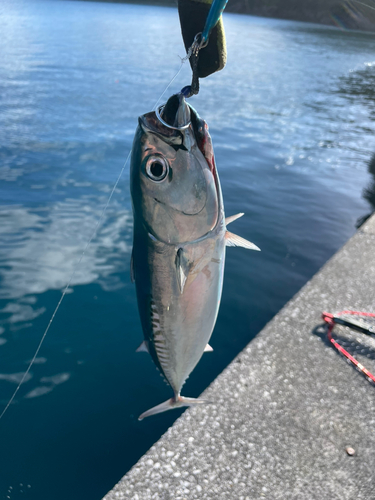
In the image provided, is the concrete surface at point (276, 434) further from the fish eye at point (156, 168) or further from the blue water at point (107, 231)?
the fish eye at point (156, 168)

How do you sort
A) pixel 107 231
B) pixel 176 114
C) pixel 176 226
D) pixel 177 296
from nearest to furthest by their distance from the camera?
1. pixel 176 114
2. pixel 176 226
3. pixel 177 296
4. pixel 107 231

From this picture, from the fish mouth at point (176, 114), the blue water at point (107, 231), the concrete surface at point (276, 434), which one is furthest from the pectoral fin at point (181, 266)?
the blue water at point (107, 231)

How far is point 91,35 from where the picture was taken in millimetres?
28094

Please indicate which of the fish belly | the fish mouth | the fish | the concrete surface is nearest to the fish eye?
Result: the fish

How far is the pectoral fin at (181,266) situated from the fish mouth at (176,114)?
0.51 metres

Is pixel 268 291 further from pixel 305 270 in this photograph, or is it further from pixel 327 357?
pixel 327 357

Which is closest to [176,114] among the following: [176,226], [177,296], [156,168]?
[156,168]

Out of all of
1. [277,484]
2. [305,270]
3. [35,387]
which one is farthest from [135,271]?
[305,270]

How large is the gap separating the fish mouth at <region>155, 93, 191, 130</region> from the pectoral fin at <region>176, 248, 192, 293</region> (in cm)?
51

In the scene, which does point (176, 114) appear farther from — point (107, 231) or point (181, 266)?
point (107, 231)

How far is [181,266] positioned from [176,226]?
Answer: 174 millimetres

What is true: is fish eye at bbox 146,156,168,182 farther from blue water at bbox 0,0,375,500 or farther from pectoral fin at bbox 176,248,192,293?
blue water at bbox 0,0,375,500

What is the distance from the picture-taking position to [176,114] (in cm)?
151

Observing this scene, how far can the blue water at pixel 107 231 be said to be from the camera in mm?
3553
